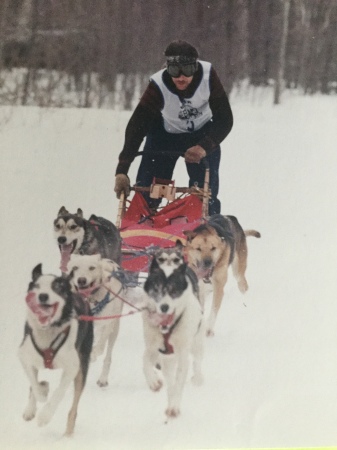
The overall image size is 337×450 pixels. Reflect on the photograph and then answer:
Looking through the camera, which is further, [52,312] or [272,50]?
[272,50]

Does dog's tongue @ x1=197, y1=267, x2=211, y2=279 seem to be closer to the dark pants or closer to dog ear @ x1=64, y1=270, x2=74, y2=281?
the dark pants

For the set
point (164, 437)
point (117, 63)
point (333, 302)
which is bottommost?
point (164, 437)

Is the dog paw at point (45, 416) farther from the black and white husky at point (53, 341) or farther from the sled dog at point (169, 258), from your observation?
the sled dog at point (169, 258)

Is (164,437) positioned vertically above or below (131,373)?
below

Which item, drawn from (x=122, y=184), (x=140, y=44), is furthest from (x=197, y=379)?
(x=140, y=44)

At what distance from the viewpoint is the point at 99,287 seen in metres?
2.94

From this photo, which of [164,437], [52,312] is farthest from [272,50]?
[164,437]

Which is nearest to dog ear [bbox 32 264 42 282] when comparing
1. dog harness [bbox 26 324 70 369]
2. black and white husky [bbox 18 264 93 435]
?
black and white husky [bbox 18 264 93 435]

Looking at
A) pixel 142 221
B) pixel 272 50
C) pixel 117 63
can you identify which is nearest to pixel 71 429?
pixel 142 221

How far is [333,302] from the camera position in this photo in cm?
322

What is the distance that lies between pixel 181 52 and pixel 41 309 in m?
1.09

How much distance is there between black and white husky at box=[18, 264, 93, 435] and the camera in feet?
9.36

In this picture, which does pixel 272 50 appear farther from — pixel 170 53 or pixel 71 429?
pixel 71 429

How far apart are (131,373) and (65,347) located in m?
0.29
